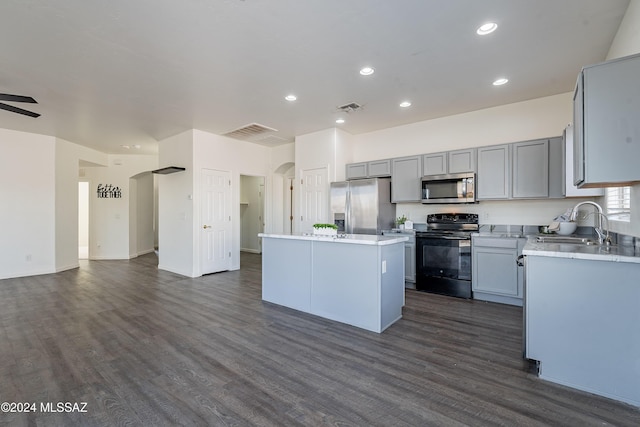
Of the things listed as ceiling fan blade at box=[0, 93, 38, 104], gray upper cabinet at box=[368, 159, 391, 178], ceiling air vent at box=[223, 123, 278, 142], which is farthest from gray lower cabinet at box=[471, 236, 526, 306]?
ceiling fan blade at box=[0, 93, 38, 104]

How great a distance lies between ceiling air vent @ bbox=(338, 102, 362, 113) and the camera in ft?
14.7

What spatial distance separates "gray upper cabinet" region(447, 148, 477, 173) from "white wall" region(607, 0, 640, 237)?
6.50ft

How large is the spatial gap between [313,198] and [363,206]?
3.97ft

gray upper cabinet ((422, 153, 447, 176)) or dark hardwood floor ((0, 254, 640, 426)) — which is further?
gray upper cabinet ((422, 153, 447, 176))

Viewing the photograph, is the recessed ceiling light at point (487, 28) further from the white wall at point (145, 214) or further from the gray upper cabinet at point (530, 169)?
the white wall at point (145, 214)

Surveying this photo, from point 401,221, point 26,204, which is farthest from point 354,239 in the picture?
point 26,204

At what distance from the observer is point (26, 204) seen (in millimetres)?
5973

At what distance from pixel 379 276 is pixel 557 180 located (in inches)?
114

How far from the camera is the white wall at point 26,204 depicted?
226 inches

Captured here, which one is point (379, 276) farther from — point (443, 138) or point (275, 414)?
point (443, 138)

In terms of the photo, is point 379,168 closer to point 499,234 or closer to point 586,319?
point 499,234

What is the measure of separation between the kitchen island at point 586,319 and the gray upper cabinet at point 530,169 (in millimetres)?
1996

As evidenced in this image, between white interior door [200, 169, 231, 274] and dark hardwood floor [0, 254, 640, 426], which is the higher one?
white interior door [200, 169, 231, 274]

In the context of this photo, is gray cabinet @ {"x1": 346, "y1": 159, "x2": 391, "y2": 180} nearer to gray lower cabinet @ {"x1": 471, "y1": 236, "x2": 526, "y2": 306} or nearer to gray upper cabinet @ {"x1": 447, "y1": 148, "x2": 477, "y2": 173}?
gray upper cabinet @ {"x1": 447, "y1": 148, "x2": 477, "y2": 173}
